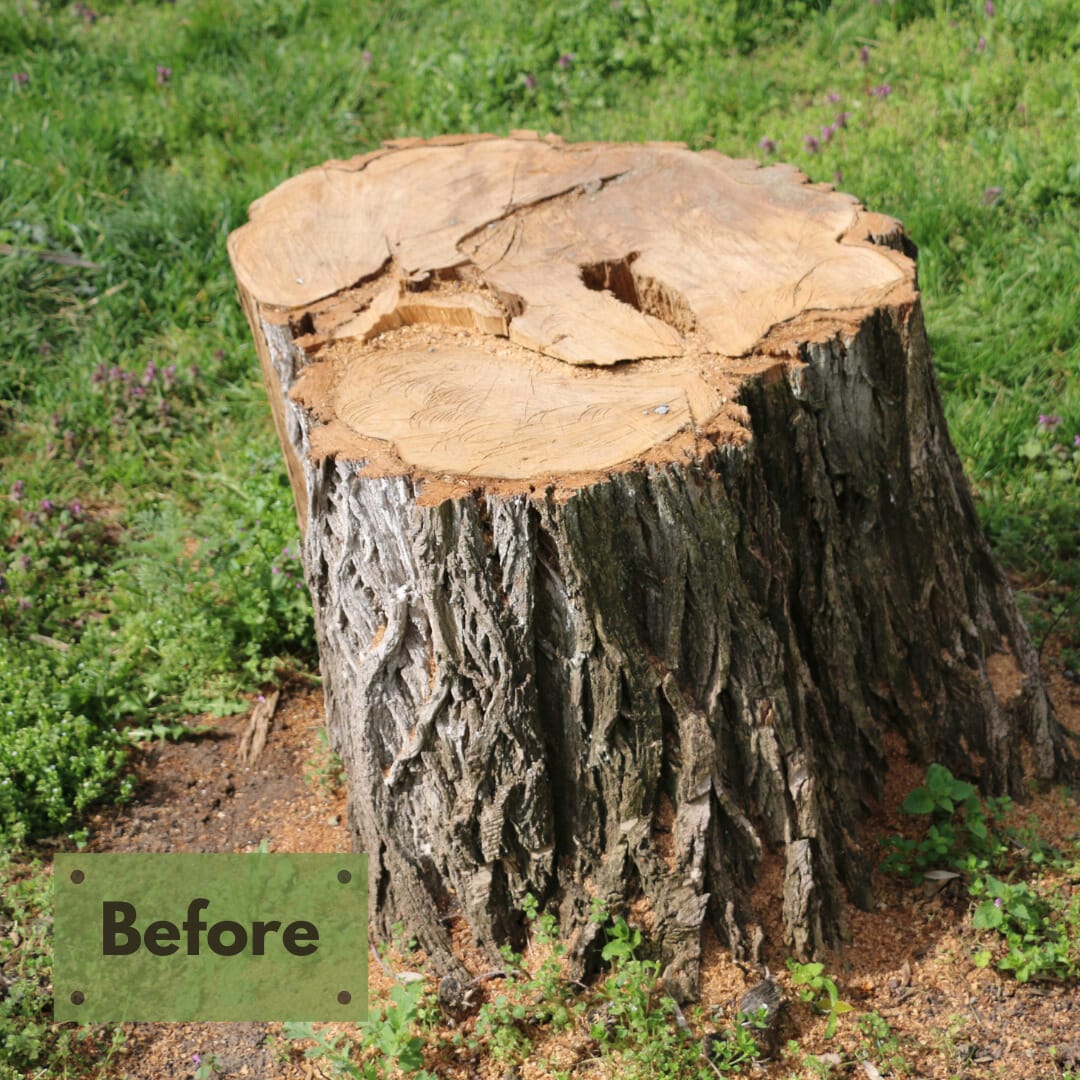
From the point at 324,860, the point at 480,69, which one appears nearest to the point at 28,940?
the point at 324,860

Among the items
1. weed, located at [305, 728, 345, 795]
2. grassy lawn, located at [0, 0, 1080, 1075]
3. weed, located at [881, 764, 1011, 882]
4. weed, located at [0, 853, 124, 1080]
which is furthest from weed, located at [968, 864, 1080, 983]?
weed, located at [0, 853, 124, 1080]

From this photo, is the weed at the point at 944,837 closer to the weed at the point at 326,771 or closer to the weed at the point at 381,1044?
the weed at the point at 381,1044

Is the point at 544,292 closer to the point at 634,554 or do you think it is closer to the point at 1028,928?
the point at 634,554

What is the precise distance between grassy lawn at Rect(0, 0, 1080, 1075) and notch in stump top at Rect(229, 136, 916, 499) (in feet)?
3.18

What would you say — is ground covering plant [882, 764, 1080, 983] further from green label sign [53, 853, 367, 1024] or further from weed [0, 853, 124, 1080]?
weed [0, 853, 124, 1080]

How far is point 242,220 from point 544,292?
2.59 meters

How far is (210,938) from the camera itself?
114 inches

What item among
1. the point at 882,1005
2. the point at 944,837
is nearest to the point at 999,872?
the point at 944,837

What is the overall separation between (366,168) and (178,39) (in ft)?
10.2

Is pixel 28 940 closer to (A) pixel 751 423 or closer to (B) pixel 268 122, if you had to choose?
(A) pixel 751 423

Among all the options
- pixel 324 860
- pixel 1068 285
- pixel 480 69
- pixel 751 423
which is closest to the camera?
pixel 751 423

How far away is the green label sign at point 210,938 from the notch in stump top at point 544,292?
3.41 ft

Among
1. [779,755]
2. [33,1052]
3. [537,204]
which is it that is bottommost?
[33,1052]

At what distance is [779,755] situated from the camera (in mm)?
2537
